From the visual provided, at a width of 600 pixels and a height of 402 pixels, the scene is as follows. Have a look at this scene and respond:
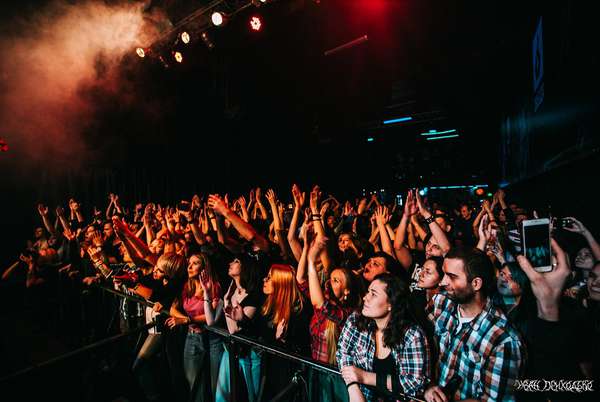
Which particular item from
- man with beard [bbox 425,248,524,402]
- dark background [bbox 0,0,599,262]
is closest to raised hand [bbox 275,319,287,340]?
man with beard [bbox 425,248,524,402]

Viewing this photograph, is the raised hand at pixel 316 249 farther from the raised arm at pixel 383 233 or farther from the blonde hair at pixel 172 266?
the blonde hair at pixel 172 266

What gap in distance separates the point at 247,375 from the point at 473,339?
1.85 m

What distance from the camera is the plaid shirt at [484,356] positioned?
57.4 inches

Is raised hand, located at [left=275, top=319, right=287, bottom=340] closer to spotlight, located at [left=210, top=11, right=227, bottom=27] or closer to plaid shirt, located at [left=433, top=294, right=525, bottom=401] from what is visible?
plaid shirt, located at [left=433, top=294, right=525, bottom=401]

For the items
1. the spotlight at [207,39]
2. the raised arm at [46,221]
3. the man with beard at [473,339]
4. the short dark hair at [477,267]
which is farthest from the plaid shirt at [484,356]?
the raised arm at [46,221]

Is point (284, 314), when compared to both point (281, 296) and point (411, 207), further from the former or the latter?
point (411, 207)

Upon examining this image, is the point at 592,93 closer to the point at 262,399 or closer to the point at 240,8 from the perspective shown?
the point at 262,399

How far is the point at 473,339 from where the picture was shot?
163 centimetres

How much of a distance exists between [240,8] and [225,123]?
5618 mm

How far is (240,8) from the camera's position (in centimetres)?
508

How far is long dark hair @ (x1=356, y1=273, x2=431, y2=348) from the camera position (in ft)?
5.96

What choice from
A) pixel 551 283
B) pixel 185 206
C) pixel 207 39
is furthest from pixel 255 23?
pixel 551 283

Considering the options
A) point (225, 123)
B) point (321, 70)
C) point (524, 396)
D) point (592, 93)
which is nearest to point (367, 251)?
point (524, 396)

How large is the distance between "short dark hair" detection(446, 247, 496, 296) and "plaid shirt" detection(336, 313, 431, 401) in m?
0.46
